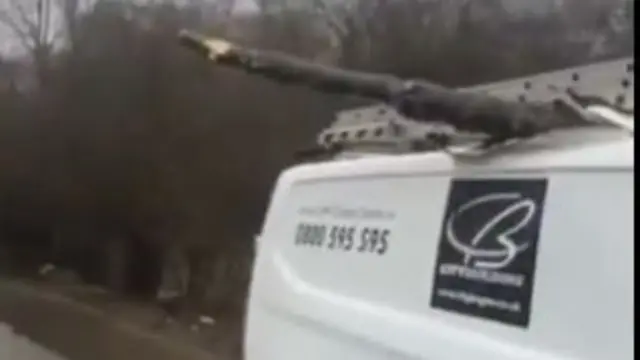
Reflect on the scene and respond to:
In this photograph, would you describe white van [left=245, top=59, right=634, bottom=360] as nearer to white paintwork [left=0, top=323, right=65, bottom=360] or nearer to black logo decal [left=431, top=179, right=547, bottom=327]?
black logo decal [left=431, top=179, right=547, bottom=327]

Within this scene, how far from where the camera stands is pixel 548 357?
1.21 meters

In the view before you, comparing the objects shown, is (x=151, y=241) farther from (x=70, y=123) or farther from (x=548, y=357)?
(x=548, y=357)

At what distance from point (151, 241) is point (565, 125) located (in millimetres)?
3498

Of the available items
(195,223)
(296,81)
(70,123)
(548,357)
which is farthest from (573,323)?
(70,123)

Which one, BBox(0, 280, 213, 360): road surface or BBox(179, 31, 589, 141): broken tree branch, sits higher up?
BBox(179, 31, 589, 141): broken tree branch

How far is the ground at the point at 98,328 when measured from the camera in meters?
4.23

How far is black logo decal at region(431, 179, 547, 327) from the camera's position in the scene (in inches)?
51.0

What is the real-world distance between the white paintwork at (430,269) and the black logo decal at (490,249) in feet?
0.04

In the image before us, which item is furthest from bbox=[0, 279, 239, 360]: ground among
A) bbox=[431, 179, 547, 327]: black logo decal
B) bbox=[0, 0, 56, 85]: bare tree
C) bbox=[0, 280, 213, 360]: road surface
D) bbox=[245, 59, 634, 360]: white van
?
bbox=[431, 179, 547, 327]: black logo decal

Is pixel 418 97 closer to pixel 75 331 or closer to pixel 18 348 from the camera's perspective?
pixel 75 331

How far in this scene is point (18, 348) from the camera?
5.35 m

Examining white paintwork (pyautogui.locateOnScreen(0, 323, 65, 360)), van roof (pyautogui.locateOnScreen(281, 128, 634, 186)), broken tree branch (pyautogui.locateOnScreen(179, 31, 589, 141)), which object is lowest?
white paintwork (pyautogui.locateOnScreen(0, 323, 65, 360))

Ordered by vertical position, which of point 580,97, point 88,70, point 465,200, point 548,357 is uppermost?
point 88,70

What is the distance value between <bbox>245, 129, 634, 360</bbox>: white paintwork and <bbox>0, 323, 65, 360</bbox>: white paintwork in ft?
10.8
